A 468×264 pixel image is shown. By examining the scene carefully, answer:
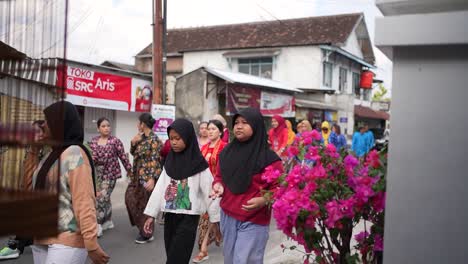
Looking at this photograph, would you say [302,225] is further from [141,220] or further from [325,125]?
[325,125]

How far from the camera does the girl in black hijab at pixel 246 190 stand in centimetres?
359

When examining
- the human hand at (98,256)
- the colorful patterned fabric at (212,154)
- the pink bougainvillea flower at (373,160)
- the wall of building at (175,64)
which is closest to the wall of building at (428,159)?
the pink bougainvillea flower at (373,160)

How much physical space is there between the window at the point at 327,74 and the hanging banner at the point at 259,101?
5.40 m

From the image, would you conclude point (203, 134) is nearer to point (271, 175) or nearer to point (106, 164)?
point (106, 164)

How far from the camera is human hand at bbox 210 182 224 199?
380 cm

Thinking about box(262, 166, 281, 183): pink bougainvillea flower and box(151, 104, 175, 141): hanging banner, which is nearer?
box(262, 166, 281, 183): pink bougainvillea flower

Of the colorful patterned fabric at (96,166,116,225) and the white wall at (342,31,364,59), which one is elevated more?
the white wall at (342,31,364,59)

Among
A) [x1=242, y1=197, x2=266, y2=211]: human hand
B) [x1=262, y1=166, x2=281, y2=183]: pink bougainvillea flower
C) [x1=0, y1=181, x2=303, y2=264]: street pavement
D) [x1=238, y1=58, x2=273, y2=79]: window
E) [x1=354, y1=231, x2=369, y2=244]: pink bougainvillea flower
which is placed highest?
[x1=238, y1=58, x2=273, y2=79]: window

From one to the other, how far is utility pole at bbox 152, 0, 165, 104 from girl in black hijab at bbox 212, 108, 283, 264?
651cm

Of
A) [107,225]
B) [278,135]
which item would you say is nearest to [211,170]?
[107,225]

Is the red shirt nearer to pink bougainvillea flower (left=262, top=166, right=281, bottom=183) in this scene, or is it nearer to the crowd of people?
the crowd of people

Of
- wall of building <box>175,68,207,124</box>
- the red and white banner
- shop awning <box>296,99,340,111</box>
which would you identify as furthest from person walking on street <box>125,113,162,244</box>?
shop awning <box>296,99,340,111</box>

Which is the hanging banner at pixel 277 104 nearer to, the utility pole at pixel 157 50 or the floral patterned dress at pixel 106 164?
the utility pole at pixel 157 50

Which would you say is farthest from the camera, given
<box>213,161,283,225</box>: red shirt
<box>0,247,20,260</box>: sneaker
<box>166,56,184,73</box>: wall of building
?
<box>166,56,184,73</box>: wall of building
